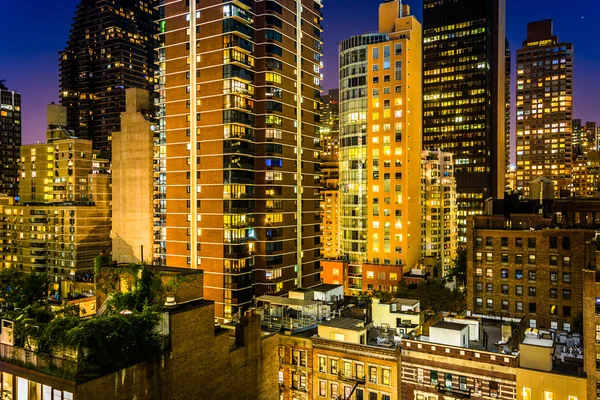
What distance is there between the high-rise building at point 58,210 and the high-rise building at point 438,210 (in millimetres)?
99871

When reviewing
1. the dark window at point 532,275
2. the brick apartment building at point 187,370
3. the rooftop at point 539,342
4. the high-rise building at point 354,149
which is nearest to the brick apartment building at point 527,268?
the dark window at point 532,275

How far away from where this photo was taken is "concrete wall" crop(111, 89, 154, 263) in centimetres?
13388

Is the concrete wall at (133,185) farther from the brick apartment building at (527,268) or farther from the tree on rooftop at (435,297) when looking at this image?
the brick apartment building at (527,268)

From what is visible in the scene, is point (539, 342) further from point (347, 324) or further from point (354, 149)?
point (354, 149)

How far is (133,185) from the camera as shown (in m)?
136

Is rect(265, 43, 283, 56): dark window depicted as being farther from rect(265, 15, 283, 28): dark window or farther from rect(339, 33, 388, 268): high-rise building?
rect(339, 33, 388, 268): high-rise building

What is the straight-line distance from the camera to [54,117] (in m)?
166

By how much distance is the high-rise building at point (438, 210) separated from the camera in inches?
5787

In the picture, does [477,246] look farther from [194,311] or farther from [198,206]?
[194,311]

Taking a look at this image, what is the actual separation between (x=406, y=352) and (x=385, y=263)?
78733 mm

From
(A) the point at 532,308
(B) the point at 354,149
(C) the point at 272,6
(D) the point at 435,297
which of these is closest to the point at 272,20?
(C) the point at 272,6

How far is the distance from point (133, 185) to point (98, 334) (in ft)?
357

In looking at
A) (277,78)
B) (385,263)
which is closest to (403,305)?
(277,78)

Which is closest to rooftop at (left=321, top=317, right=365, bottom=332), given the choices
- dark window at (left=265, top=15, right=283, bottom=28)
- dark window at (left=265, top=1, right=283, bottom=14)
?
dark window at (left=265, top=15, right=283, bottom=28)
